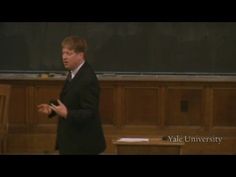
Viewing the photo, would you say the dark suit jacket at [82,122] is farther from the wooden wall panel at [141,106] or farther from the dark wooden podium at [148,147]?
the wooden wall panel at [141,106]

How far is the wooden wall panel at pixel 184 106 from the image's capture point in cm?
753

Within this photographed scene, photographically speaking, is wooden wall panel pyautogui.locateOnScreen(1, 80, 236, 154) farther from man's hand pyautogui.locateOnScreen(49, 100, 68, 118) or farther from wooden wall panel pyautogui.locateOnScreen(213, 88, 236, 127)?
man's hand pyautogui.locateOnScreen(49, 100, 68, 118)

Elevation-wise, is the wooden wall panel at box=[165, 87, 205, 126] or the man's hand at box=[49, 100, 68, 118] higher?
the man's hand at box=[49, 100, 68, 118]

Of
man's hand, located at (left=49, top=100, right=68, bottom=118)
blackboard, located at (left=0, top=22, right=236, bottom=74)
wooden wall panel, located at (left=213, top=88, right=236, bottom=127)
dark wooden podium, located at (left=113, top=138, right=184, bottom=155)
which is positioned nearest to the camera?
man's hand, located at (left=49, top=100, right=68, bottom=118)

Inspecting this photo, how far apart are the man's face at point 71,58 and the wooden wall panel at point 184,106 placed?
3860mm

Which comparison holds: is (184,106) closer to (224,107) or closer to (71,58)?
(224,107)

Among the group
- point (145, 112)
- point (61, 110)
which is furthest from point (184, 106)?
point (61, 110)

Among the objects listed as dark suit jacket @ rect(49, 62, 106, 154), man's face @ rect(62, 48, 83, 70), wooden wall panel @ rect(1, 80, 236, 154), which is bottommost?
wooden wall panel @ rect(1, 80, 236, 154)

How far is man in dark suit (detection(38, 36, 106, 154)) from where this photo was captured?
3.75 m

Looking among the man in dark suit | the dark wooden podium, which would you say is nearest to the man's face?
the man in dark suit

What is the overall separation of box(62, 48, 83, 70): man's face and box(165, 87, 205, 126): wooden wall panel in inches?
152

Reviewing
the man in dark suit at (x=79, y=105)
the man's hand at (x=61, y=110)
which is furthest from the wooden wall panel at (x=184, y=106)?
the man's hand at (x=61, y=110)

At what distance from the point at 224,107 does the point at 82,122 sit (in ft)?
13.5

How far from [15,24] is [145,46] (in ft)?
5.99
